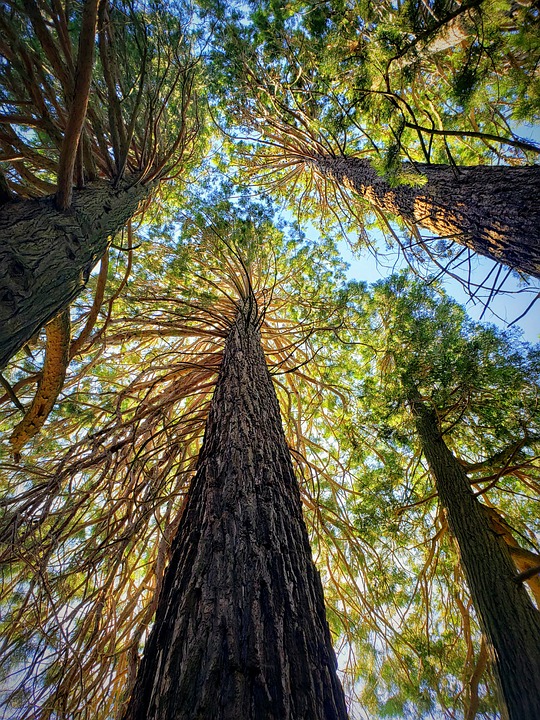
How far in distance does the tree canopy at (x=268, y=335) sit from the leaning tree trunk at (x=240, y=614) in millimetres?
887

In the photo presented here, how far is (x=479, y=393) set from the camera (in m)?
3.54

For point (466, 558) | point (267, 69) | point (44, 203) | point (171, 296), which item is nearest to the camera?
point (44, 203)

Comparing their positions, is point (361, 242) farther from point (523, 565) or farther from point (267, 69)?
point (523, 565)

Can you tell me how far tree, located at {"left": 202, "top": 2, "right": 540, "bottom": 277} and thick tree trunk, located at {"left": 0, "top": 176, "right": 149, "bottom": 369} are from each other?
205 centimetres

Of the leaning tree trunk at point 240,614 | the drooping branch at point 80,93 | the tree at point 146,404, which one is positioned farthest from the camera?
the tree at point 146,404

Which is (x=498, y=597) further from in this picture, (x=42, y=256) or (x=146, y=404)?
(x=42, y=256)

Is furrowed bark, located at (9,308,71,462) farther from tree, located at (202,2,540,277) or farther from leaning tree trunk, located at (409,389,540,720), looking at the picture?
leaning tree trunk, located at (409,389,540,720)

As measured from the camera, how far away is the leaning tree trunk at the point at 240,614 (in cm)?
78

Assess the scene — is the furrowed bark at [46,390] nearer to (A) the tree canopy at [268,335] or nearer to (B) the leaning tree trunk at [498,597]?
(A) the tree canopy at [268,335]

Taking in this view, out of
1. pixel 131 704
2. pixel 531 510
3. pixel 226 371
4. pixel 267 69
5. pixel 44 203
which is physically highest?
pixel 267 69

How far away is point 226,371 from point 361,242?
170 inches

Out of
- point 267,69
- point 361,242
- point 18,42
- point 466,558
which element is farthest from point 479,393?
point 267,69

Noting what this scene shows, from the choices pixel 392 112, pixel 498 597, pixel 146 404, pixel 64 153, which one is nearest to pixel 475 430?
pixel 498 597

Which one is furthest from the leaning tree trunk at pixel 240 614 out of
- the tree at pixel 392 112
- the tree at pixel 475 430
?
the tree at pixel 475 430
